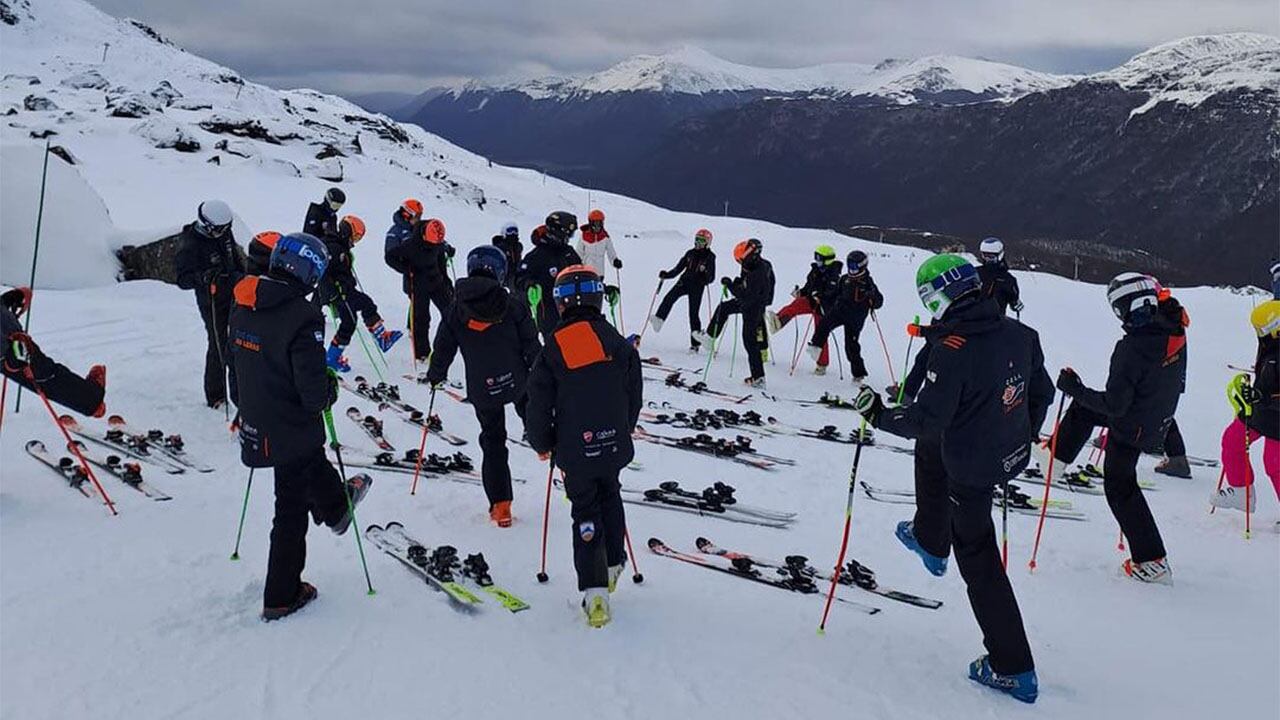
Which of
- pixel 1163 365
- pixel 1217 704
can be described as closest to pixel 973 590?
pixel 1217 704

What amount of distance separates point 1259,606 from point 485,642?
209 inches

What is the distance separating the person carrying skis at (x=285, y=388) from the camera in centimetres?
452

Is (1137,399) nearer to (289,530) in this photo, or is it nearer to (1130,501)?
(1130,501)

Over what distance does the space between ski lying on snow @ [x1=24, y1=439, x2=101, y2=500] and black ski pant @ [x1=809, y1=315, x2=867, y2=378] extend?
31.9 feet

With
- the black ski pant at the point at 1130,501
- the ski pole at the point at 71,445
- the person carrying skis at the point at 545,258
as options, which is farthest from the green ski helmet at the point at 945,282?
the person carrying skis at the point at 545,258

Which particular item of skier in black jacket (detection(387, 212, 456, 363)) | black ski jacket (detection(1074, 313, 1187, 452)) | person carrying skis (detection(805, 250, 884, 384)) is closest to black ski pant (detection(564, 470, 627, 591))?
black ski jacket (detection(1074, 313, 1187, 452))

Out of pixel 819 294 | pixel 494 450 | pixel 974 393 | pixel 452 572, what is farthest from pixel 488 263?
pixel 819 294

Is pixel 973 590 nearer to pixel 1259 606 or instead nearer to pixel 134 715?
pixel 1259 606

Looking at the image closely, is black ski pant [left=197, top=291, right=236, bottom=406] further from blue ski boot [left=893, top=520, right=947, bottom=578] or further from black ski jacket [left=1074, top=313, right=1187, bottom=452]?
→ black ski jacket [left=1074, top=313, right=1187, bottom=452]

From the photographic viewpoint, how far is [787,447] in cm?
924

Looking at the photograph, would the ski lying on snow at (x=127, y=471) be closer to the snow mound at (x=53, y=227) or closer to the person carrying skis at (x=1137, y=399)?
the snow mound at (x=53, y=227)

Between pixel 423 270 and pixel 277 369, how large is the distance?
6.54 metres

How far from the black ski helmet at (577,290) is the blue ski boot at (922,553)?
2.66 meters

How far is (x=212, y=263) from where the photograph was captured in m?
7.89
